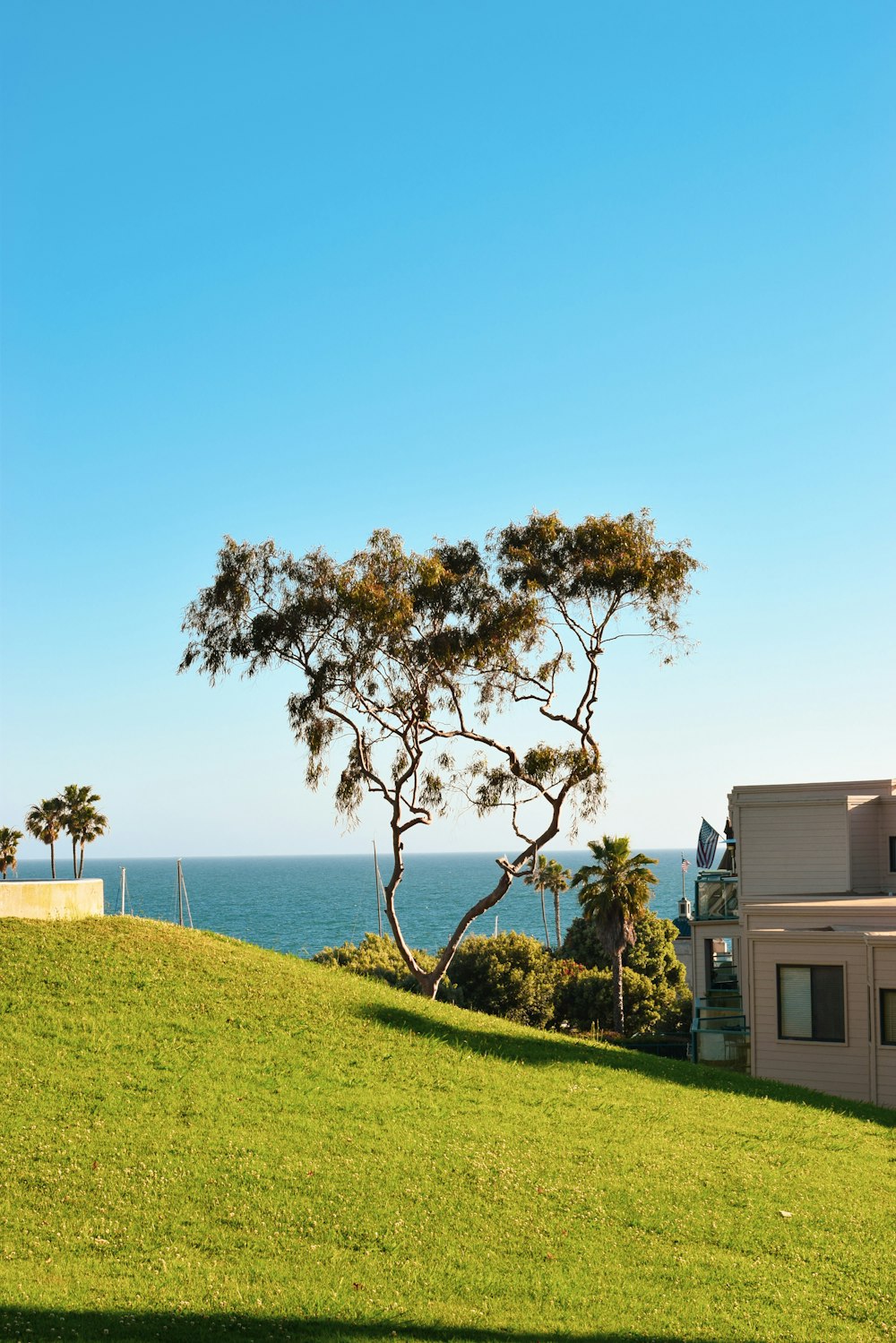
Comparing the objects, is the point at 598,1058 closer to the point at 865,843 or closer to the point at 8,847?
the point at 865,843

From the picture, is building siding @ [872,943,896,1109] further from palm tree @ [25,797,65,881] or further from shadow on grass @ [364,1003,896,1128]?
palm tree @ [25,797,65,881]

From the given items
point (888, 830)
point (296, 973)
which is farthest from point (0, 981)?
point (888, 830)

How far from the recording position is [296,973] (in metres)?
25.7

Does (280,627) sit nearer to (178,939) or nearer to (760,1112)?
(178,939)

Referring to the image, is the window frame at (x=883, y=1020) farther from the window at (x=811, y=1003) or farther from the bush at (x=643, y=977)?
the bush at (x=643, y=977)

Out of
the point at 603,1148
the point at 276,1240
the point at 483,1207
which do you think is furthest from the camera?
the point at 603,1148

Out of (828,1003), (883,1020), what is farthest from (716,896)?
(883,1020)

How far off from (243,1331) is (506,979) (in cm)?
4399

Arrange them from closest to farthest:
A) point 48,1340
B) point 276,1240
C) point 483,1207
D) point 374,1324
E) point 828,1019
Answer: point 48,1340, point 374,1324, point 276,1240, point 483,1207, point 828,1019

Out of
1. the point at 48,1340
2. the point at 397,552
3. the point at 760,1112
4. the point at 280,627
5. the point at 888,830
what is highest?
the point at 397,552

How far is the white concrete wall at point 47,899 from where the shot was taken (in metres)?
23.8

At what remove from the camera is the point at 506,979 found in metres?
52.6

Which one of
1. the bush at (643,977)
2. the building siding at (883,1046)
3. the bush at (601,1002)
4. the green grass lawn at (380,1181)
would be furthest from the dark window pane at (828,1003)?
the bush at (601,1002)

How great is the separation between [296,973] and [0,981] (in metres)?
7.14
